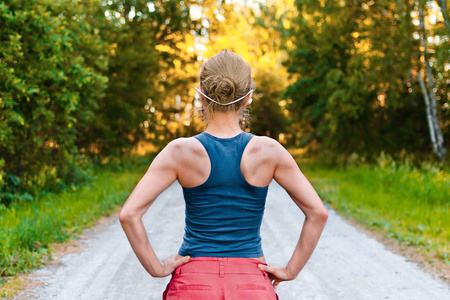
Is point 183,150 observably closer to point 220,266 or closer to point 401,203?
point 220,266

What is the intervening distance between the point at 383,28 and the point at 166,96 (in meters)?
12.3

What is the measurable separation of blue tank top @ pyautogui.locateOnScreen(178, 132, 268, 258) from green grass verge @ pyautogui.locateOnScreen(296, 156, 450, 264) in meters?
5.07

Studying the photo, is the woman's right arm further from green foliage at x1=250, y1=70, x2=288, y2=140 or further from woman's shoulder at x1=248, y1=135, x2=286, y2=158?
green foliage at x1=250, y1=70, x2=288, y2=140

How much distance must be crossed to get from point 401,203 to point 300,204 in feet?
28.1

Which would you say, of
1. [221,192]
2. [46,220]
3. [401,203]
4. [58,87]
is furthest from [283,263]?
[58,87]

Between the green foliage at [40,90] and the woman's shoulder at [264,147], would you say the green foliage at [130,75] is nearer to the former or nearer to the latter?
the green foliage at [40,90]

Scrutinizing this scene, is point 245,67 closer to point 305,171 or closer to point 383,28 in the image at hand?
point 383,28

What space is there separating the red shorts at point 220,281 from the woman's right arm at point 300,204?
9 cm

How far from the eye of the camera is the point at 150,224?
28.7 feet

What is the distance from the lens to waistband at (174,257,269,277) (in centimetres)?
207

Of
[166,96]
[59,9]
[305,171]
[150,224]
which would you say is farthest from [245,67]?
[166,96]

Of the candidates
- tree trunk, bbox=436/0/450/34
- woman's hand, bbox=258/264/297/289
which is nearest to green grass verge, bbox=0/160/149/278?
→ woman's hand, bbox=258/264/297/289

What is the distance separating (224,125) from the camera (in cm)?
222

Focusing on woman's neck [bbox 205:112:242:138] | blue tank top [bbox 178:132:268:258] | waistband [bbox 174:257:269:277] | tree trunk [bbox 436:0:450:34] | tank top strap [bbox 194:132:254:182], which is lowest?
waistband [bbox 174:257:269:277]
